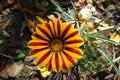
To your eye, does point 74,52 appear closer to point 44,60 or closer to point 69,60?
point 69,60

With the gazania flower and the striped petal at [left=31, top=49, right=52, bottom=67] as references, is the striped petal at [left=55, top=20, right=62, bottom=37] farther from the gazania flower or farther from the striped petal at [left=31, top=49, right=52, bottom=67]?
the striped petal at [left=31, top=49, right=52, bottom=67]

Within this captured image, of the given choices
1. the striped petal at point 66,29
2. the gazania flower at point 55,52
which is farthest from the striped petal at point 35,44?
the striped petal at point 66,29

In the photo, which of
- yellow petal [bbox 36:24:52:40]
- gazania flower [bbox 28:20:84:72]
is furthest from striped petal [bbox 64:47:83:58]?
yellow petal [bbox 36:24:52:40]

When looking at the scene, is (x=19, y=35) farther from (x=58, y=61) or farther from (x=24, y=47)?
(x=58, y=61)

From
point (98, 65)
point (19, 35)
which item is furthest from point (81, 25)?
point (19, 35)

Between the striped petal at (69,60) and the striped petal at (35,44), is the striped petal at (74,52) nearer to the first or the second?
the striped petal at (69,60)

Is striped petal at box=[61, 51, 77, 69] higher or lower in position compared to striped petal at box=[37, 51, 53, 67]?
lower
